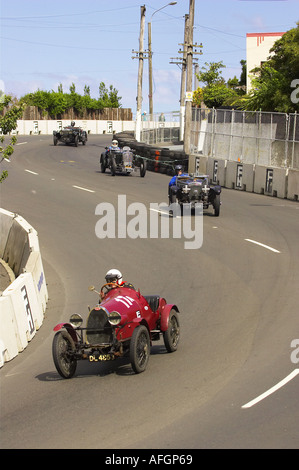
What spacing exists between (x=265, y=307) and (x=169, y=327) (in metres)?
3.12

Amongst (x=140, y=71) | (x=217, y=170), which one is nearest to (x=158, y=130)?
(x=140, y=71)

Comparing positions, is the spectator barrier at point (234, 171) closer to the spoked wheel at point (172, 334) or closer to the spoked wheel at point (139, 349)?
the spoked wheel at point (172, 334)

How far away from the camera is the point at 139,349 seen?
32.1ft

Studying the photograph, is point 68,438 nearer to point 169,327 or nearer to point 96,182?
point 169,327

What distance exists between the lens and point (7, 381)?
992 centimetres

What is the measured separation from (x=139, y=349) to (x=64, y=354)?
1.02 metres

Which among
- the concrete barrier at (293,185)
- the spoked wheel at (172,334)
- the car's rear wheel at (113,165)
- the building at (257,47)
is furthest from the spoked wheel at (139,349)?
the building at (257,47)

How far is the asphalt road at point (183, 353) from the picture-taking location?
→ 757cm

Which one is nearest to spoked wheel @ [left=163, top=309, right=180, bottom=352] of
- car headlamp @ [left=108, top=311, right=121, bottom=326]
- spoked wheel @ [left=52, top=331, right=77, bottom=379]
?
car headlamp @ [left=108, top=311, right=121, bottom=326]

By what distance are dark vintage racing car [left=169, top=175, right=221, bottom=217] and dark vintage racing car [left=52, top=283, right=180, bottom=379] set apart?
1268 cm

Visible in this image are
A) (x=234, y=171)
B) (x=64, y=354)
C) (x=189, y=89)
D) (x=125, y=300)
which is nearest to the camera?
(x=64, y=354)

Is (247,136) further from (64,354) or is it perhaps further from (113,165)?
(64,354)

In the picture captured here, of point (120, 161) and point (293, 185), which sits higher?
point (120, 161)
